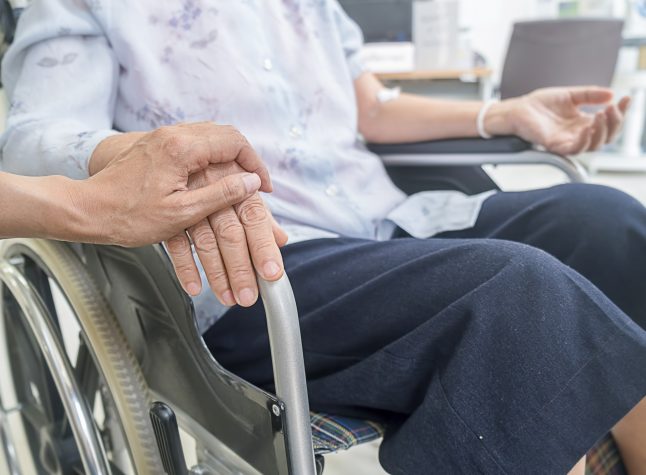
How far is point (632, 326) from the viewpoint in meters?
0.59

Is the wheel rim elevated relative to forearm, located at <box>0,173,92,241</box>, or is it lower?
lower

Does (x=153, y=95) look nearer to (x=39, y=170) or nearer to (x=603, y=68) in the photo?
(x=39, y=170)

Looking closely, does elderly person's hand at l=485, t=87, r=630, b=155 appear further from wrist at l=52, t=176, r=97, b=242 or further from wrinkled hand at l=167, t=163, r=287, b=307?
wrist at l=52, t=176, r=97, b=242

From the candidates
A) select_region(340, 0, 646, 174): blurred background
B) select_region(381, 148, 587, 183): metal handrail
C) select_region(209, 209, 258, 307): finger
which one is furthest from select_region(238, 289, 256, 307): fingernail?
select_region(340, 0, 646, 174): blurred background

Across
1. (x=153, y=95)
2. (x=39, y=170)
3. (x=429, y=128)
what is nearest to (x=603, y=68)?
(x=429, y=128)

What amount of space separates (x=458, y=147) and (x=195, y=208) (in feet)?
2.20

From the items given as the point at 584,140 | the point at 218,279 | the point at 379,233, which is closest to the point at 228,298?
the point at 218,279

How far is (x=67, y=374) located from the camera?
2.51 feet

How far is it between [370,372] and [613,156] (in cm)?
353

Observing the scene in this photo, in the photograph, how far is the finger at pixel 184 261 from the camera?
573mm

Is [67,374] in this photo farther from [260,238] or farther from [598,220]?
[598,220]

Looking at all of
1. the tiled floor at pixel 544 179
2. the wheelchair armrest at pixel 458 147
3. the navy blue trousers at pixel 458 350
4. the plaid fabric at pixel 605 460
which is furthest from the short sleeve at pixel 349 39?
the tiled floor at pixel 544 179

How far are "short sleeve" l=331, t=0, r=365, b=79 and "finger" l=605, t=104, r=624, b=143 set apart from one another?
1.46ft

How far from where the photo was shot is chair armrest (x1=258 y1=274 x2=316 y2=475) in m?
0.52
